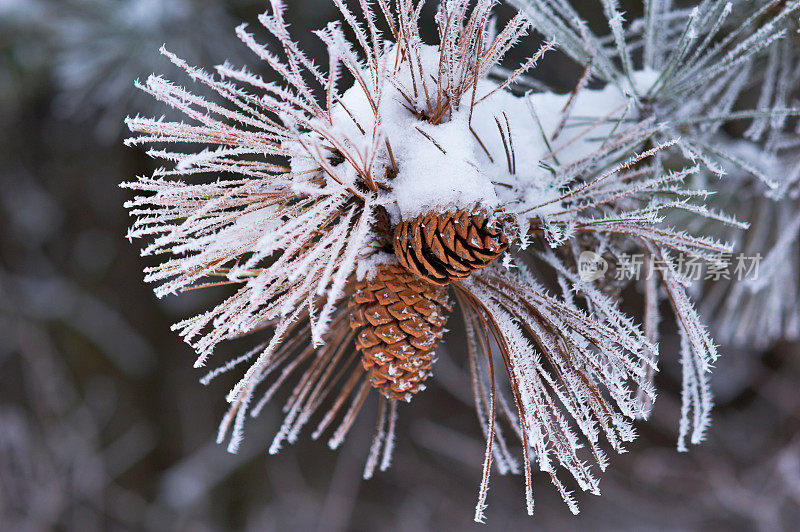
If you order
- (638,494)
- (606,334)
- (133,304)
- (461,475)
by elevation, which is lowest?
(638,494)

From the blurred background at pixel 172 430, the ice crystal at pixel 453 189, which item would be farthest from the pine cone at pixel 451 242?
the blurred background at pixel 172 430

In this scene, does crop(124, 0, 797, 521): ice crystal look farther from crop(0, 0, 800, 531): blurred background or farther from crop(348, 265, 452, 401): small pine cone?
crop(0, 0, 800, 531): blurred background

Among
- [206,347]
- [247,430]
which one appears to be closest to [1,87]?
[206,347]

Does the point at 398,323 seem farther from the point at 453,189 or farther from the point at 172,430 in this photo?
the point at 172,430

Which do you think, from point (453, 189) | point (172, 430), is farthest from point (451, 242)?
point (172, 430)

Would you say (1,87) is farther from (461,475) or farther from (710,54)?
(461,475)

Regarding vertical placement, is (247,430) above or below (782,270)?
below

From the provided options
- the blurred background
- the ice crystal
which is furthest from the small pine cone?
the blurred background
